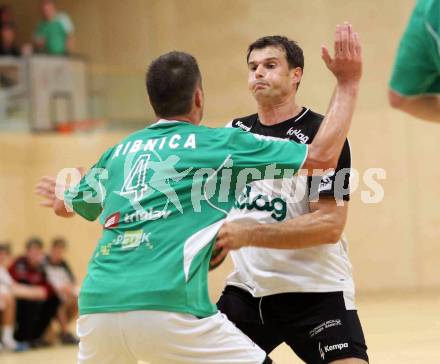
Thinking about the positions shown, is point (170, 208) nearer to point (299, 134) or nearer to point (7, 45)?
point (299, 134)

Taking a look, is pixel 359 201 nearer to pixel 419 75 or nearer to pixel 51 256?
pixel 51 256

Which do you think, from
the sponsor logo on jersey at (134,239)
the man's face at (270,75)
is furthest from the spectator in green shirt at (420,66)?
the man's face at (270,75)

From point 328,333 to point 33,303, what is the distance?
28.1 feet

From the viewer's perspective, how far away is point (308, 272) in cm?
496

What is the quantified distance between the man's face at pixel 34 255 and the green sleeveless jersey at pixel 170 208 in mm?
9031

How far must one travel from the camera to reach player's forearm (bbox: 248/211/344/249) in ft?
13.9

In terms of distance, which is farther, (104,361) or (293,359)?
(293,359)

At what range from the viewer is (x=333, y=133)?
4020 mm

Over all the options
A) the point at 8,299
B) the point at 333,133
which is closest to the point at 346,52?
the point at 333,133

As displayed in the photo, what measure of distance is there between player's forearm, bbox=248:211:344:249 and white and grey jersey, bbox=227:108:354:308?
28 cm

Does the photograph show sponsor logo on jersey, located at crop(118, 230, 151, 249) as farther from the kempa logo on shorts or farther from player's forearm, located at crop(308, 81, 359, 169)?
the kempa logo on shorts

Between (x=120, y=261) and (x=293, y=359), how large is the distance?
18.3 feet

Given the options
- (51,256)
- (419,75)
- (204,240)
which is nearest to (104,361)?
(204,240)

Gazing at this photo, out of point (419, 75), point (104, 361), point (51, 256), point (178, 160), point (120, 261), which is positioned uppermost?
point (419, 75)
